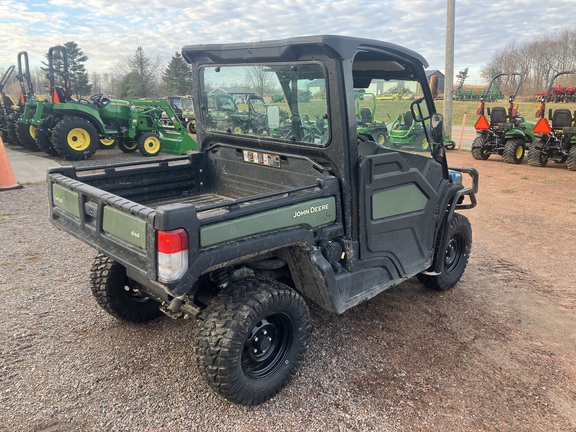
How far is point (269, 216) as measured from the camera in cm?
264

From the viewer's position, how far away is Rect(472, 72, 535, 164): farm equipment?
39.4ft

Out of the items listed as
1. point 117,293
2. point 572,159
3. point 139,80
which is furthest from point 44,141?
point 139,80

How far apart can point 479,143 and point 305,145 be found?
36.1 ft

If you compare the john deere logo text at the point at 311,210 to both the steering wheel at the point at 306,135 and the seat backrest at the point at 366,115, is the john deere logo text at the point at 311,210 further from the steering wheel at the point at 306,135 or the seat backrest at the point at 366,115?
the seat backrest at the point at 366,115

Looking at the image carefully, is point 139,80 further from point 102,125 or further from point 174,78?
point 102,125

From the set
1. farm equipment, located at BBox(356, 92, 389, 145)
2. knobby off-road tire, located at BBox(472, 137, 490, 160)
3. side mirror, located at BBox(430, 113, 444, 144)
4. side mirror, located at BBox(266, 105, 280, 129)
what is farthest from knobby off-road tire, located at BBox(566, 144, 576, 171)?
side mirror, located at BBox(266, 105, 280, 129)

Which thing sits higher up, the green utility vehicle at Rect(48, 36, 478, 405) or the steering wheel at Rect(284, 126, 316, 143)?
the steering wheel at Rect(284, 126, 316, 143)

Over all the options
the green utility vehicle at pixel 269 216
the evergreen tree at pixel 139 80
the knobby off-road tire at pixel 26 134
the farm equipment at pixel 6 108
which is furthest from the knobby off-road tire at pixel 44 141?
the evergreen tree at pixel 139 80

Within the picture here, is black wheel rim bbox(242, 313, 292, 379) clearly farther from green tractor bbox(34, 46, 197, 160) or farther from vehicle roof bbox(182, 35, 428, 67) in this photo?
green tractor bbox(34, 46, 197, 160)

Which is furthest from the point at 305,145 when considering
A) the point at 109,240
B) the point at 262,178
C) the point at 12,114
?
the point at 12,114

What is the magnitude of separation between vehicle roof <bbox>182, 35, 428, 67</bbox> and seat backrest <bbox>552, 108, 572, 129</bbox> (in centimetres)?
958

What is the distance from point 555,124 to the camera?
11203mm

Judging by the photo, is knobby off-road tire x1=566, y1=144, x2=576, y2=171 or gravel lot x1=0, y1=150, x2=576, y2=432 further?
knobby off-road tire x1=566, y1=144, x2=576, y2=171

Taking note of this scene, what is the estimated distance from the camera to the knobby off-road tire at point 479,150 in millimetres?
12711
